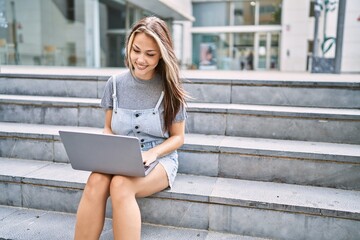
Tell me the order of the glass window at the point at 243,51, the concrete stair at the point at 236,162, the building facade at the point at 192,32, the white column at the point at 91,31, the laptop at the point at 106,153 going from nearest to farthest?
the laptop at the point at 106,153 < the concrete stair at the point at 236,162 < the building facade at the point at 192,32 < the white column at the point at 91,31 < the glass window at the point at 243,51

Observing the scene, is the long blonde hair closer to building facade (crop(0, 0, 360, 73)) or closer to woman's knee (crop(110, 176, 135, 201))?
woman's knee (crop(110, 176, 135, 201))

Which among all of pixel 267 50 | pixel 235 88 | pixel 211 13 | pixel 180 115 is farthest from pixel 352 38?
pixel 180 115

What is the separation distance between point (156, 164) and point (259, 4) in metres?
16.1

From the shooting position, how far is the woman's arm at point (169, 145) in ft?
6.40

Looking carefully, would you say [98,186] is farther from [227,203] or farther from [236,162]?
[236,162]

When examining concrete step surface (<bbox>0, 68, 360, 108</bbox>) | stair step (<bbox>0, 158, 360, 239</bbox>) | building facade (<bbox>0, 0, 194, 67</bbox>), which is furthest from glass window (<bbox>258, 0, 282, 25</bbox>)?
stair step (<bbox>0, 158, 360, 239</bbox>)

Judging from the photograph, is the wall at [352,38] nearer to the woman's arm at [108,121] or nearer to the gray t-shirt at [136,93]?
the gray t-shirt at [136,93]

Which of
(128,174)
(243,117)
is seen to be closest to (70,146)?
(128,174)

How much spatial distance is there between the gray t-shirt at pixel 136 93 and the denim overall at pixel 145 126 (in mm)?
30

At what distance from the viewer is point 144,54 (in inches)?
77.4

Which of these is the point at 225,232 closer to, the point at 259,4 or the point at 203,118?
the point at 203,118

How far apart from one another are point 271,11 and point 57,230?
53.3 feet

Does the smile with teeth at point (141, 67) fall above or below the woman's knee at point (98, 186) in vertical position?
above

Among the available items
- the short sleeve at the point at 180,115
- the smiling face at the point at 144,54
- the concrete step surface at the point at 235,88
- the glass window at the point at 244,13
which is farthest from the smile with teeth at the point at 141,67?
the glass window at the point at 244,13
